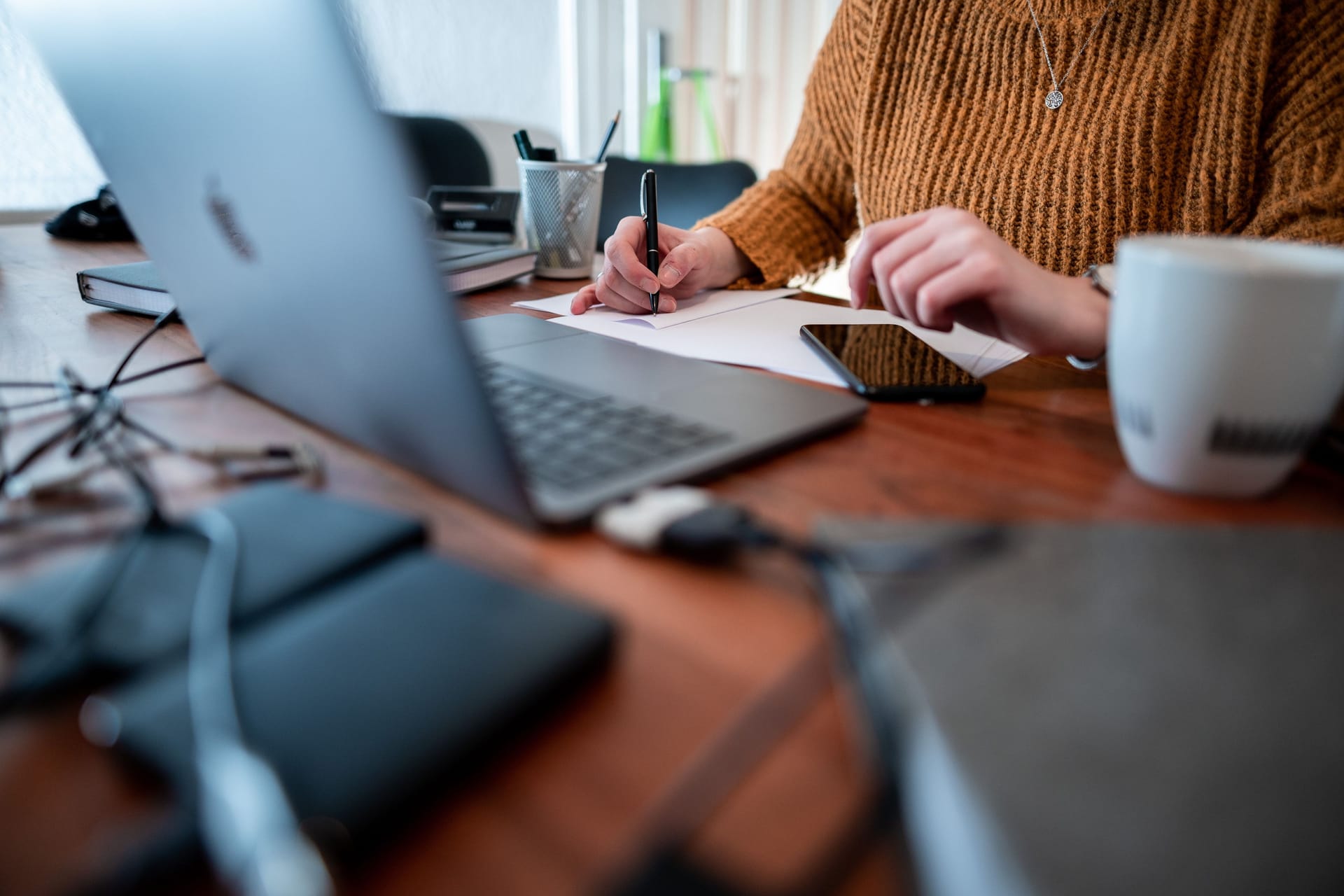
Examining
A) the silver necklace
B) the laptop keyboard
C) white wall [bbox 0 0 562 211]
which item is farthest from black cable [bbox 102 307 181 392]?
the silver necklace

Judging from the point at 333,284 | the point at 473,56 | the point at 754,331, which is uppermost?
the point at 473,56

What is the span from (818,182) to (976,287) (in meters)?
0.60

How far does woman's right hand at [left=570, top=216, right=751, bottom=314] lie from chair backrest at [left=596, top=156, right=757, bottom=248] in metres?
0.70

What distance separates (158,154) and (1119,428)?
20.2 inches

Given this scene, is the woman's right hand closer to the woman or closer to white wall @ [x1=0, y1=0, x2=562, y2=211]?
the woman

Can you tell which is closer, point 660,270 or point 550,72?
point 660,270

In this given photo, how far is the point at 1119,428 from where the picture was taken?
1.34 feet

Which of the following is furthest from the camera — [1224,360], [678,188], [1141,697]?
[678,188]

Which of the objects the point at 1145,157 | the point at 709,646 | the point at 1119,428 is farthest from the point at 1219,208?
the point at 709,646

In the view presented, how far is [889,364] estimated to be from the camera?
569mm

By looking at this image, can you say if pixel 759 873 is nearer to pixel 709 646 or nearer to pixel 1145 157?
pixel 709 646

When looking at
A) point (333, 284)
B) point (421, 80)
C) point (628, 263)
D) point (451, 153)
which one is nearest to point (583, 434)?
point (333, 284)

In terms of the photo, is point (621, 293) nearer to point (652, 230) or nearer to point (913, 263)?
point (652, 230)

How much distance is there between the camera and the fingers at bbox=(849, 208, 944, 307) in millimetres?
558
